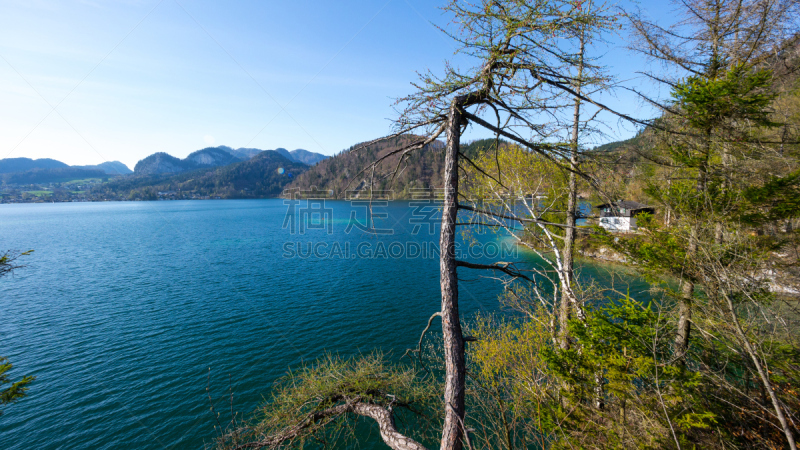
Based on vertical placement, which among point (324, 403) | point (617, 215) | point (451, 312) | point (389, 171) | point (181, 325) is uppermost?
point (389, 171)

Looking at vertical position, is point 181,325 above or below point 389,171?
below

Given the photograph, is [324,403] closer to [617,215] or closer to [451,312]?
[451,312]

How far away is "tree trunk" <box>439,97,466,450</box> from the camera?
3.31 metres

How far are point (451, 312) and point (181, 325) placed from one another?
815 inches

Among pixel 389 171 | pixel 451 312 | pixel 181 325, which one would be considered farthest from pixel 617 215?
pixel 181 325

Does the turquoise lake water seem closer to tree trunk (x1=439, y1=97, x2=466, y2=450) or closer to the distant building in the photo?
tree trunk (x1=439, y1=97, x2=466, y2=450)

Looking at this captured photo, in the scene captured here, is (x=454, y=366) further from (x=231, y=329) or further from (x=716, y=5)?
(x=231, y=329)

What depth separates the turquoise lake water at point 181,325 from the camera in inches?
459

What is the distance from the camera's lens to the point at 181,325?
18172 millimetres

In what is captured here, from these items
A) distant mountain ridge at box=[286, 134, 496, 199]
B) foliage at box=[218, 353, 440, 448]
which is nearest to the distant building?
distant mountain ridge at box=[286, 134, 496, 199]

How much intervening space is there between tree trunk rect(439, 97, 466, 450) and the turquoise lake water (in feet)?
4.41

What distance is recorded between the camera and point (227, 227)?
5875 centimetres

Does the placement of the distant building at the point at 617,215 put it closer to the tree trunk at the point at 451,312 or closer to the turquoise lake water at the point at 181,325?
the tree trunk at the point at 451,312

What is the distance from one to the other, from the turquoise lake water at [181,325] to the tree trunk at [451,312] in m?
1.34
